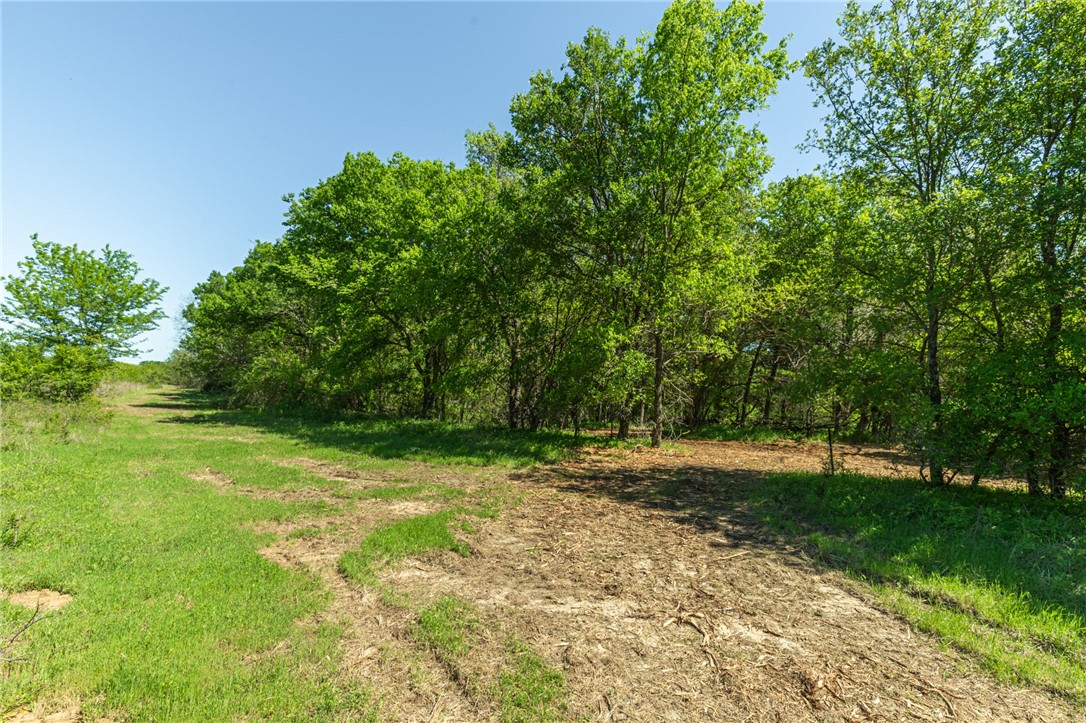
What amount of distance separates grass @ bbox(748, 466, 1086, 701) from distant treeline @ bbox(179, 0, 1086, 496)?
1075 millimetres

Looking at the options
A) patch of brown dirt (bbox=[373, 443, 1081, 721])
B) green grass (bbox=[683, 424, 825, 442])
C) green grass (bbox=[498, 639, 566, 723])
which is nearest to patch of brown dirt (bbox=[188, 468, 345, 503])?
patch of brown dirt (bbox=[373, 443, 1081, 721])

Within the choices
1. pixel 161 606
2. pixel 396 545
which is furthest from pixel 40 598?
pixel 396 545

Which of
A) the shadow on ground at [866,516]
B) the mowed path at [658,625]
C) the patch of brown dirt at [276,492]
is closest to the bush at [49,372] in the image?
the patch of brown dirt at [276,492]

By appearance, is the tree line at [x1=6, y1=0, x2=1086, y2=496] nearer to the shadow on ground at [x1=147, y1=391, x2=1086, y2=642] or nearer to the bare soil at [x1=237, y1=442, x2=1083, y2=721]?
the shadow on ground at [x1=147, y1=391, x2=1086, y2=642]

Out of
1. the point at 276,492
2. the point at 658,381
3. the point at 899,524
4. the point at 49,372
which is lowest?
the point at 276,492

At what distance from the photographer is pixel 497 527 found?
7.22 m

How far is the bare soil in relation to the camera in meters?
3.19

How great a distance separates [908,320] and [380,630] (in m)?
11.8

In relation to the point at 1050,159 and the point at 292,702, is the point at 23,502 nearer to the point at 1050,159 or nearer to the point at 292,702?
the point at 292,702

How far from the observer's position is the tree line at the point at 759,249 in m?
7.65

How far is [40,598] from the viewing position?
14.5 feet

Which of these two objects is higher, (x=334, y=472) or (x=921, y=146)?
(x=921, y=146)

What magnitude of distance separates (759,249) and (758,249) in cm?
6

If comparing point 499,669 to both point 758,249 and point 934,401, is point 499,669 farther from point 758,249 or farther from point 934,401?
point 758,249
